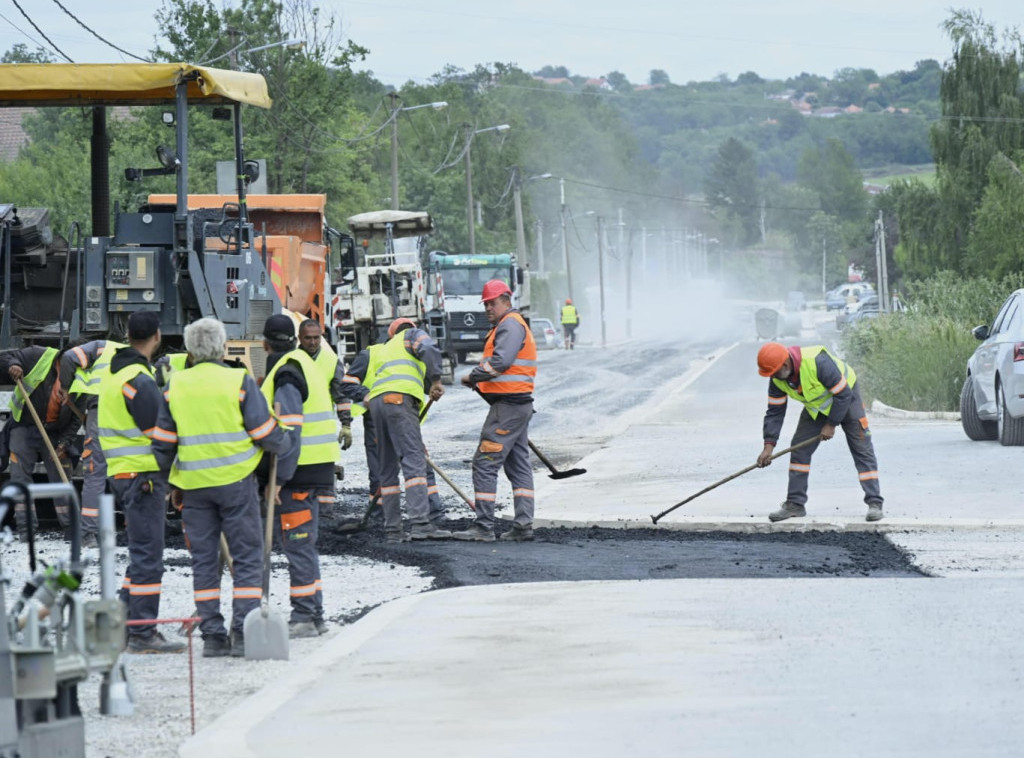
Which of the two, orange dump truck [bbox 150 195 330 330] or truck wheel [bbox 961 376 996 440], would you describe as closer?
truck wheel [bbox 961 376 996 440]

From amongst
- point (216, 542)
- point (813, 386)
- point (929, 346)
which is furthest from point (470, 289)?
point (216, 542)

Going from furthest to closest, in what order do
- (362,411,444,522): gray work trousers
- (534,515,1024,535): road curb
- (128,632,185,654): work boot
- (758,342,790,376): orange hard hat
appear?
1. (362,411,444,522): gray work trousers
2. (758,342,790,376): orange hard hat
3. (534,515,1024,535): road curb
4. (128,632,185,654): work boot

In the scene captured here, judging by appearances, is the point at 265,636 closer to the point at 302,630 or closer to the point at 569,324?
the point at 302,630

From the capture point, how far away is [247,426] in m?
8.60

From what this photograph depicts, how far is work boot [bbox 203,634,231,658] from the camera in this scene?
Result: 28.3 ft

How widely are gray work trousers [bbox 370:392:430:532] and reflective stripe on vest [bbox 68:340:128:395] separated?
6.34 feet

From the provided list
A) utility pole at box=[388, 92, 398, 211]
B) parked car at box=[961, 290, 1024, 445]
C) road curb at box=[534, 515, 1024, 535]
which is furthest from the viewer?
utility pole at box=[388, 92, 398, 211]

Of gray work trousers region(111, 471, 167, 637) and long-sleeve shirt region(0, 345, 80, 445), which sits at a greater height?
long-sleeve shirt region(0, 345, 80, 445)

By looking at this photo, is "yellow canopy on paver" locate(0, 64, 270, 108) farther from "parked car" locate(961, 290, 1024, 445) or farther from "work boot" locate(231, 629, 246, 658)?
"parked car" locate(961, 290, 1024, 445)

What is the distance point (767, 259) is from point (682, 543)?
189 metres

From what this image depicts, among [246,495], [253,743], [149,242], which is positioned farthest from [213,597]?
[149,242]

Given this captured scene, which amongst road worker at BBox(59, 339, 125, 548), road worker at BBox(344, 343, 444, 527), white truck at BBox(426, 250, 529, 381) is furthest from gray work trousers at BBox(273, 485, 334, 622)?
white truck at BBox(426, 250, 529, 381)

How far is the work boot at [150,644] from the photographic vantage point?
8781mm

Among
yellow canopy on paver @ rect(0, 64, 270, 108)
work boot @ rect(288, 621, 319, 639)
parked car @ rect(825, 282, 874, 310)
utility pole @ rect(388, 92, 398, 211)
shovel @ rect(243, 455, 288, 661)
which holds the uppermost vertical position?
utility pole @ rect(388, 92, 398, 211)
